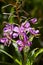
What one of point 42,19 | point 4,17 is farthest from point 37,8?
point 4,17

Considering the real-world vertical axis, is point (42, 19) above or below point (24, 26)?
below

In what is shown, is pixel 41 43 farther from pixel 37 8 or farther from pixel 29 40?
pixel 29 40

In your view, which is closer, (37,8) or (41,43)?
(41,43)

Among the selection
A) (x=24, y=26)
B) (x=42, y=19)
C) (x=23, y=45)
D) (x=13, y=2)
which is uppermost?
(x=13, y=2)

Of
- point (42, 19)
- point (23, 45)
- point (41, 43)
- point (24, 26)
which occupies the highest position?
point (24, 26)

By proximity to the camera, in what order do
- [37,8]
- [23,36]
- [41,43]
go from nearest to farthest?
[23,36] → [41,43] → [37,8]

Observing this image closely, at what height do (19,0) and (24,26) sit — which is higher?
(19,0)

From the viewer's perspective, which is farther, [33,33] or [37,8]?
[37,8]

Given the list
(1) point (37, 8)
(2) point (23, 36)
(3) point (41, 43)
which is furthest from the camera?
(1) point (37, 8)

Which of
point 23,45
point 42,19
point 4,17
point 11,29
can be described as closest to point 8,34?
point 11,29

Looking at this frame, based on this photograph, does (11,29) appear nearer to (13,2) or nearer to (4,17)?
(13,2)
